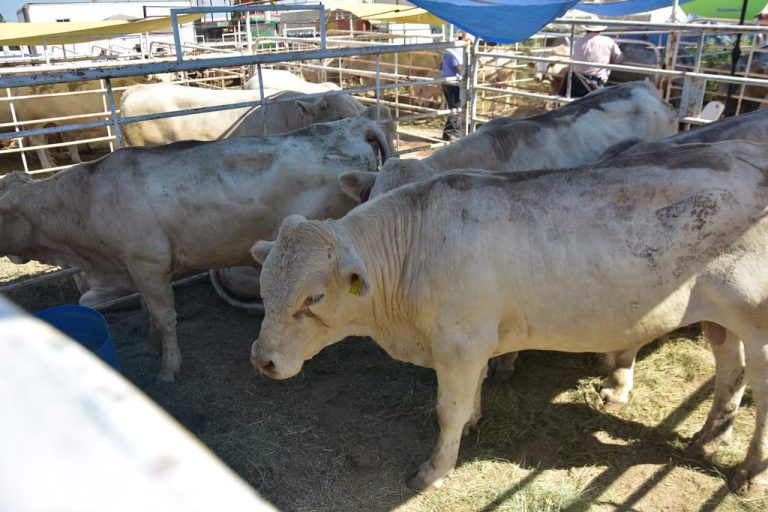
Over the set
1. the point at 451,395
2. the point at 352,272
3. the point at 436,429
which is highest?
the point at 352,272

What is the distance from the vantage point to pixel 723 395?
406 cm

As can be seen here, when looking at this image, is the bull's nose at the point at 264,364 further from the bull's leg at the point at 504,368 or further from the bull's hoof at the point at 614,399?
the bull's hoof at the point at 614,399

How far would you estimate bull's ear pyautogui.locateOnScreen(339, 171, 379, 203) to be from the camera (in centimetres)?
509

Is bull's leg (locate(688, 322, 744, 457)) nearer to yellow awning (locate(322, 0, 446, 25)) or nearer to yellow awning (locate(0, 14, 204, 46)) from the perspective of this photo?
yellow awning (locate(0, 14, 204, 46))

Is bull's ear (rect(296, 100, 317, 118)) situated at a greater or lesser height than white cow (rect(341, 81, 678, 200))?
lesser

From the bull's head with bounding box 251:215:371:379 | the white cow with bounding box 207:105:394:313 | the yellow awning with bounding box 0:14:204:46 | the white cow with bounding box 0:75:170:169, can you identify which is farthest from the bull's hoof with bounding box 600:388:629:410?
the yellow awning with bounding box 0:14:204:46

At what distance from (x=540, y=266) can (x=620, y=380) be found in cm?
171

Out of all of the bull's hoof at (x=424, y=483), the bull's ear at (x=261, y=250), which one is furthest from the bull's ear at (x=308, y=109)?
the bull's hoof at (x=424, y=483)

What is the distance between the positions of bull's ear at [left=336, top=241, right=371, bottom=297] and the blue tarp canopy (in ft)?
14.2

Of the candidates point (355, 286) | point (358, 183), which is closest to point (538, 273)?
point (355, 286)

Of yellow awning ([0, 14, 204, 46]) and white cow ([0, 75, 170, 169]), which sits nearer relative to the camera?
white cow ([0, 75, 170, 169])

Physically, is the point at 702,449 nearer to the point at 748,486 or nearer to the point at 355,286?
the point at 748,486

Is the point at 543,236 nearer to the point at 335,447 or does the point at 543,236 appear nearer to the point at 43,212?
the point at 335,447

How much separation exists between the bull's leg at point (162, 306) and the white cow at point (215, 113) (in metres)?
3.89
